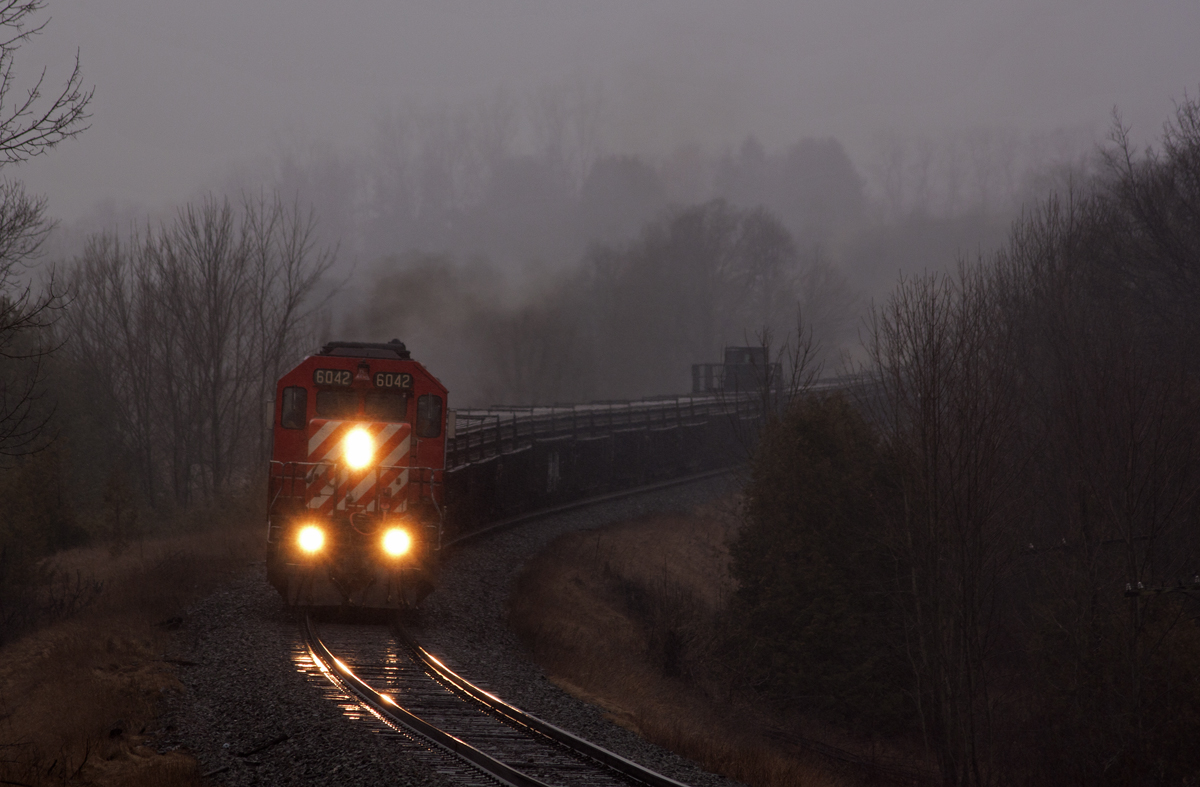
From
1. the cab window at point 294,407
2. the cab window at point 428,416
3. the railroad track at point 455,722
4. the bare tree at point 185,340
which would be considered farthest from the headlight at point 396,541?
the bare tree at point 185,340

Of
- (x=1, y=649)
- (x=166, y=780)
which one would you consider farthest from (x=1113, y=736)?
(x=1, y=649)

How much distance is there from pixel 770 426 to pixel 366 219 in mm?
124588

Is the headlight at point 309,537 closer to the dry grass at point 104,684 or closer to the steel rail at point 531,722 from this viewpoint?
the steel rail at point 531,722

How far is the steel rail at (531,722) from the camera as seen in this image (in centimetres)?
838

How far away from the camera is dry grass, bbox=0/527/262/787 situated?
8.06 meters

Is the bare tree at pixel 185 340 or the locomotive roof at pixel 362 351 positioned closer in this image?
the locomotive roof at pixel 362 351

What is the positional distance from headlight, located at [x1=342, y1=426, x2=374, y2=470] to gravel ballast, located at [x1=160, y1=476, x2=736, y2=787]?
2.63 meters

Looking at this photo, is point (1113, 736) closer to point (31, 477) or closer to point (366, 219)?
point (31, 477)

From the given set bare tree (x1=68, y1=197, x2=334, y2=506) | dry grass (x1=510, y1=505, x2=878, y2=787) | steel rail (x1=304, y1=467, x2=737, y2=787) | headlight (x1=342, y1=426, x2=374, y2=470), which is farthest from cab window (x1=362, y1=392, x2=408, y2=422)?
bare tree (x1=68, y1=197, x2=334, y2=506)

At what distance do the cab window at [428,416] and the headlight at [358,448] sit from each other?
2.59 ft

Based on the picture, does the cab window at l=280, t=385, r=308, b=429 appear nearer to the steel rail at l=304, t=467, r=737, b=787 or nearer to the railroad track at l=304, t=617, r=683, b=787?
the steel rail at l=304, t=467, r=737, b=787

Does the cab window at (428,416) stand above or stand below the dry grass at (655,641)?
above

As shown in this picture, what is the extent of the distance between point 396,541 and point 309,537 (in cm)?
132

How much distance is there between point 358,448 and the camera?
563 inches
